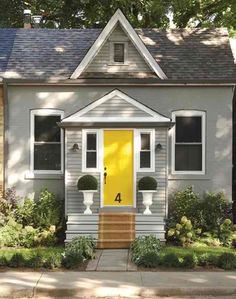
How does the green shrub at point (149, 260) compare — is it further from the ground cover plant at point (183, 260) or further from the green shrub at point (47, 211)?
the green shrub at point (47, 211)

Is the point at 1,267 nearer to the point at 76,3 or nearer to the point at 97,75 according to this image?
the point at 97,75

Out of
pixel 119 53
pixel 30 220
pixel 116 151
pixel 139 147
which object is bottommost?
pixel 30 220

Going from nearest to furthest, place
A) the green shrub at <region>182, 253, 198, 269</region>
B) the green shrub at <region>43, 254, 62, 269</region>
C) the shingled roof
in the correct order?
the green shrub at <region>182, 253, 198, 269</region> → the green shrub at <region>43, 254, 62, 269</region> → the shingled roof

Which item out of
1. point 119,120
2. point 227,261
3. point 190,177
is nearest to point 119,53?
point 119,120

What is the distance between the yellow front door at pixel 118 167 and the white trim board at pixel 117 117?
0.36 m

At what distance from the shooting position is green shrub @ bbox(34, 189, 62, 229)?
14336 mm

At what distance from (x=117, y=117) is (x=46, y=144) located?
244 cm

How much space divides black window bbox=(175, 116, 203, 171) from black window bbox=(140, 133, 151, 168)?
135 centimetres

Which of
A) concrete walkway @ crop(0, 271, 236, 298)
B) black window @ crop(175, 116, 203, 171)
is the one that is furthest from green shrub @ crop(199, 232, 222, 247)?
concrete walkway @ crop(0, 271, 236, 298)

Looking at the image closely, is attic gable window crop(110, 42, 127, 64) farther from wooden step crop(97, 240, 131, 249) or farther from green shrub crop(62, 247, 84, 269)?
green shrub crop(62, 247, 84, 269)

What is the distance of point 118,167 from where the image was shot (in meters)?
14.8

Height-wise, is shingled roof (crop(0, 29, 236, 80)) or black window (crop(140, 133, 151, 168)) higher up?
shingled roof (crop(0, 29, 236, 80))

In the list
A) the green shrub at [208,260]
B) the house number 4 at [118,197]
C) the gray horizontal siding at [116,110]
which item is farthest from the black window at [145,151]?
the green shrub at [208,260]

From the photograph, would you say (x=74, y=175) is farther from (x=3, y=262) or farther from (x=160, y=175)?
(x=3, y=262)
